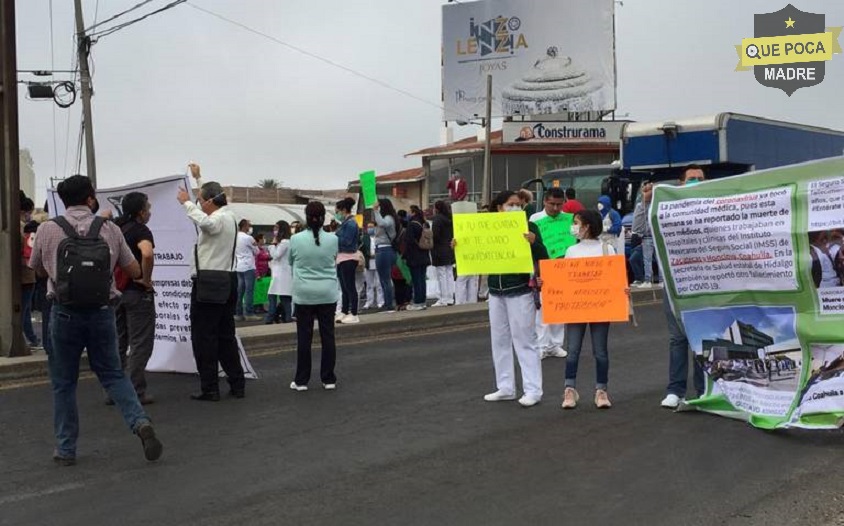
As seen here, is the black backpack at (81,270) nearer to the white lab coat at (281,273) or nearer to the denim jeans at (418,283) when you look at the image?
the white lab coat at (281,273)

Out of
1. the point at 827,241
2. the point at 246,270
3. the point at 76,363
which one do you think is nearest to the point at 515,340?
the point at 827,241

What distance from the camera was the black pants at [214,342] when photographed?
8305 mm

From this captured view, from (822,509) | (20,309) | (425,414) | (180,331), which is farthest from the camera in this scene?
(20,309)

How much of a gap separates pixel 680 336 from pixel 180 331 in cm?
507

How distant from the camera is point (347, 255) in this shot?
45.4 ft

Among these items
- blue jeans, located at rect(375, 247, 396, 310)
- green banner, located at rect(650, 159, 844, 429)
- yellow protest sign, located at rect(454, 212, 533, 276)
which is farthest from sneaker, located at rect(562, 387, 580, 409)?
blue jeans, located at rect(375, 247, 396, 310)

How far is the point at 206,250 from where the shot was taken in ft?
27.1

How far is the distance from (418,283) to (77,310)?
9706mm

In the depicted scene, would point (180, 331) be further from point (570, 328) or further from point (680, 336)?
point (680, 336)

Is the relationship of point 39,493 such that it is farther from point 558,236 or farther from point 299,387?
point 558,236

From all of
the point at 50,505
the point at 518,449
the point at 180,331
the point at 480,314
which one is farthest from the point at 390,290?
the point at 50,505

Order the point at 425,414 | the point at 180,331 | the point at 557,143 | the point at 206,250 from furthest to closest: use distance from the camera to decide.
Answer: the point at 557,143 < the point at 180,331 < the point at 206,250 < the point at 425,414

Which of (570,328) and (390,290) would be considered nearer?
(570,328)

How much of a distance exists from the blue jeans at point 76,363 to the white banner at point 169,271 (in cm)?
279
